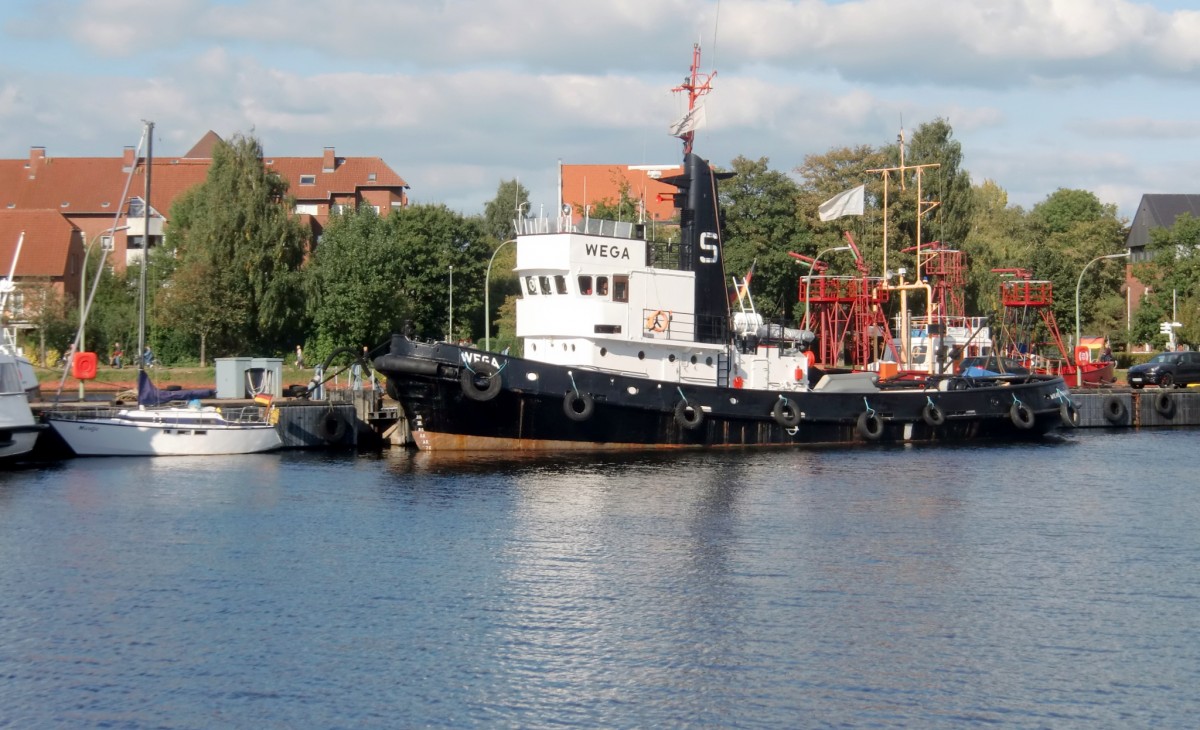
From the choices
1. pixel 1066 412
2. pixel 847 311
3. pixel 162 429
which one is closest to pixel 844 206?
pixel 847 311

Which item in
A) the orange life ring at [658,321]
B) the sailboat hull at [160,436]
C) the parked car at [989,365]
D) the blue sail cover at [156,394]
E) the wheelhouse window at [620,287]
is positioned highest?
the wheelhouse window at [620,287]

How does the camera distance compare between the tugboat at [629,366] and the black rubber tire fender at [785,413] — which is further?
the black rubber tire fender at [785,413]

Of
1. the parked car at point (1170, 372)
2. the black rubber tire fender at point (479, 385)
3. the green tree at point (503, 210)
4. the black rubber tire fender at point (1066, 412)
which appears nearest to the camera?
the black rubber tire fender at point (479, 385)

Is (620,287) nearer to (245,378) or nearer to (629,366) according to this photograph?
(629,366)

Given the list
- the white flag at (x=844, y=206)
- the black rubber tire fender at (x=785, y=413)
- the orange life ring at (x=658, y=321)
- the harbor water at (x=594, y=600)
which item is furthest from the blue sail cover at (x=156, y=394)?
the white flag at (x=844, y=206)

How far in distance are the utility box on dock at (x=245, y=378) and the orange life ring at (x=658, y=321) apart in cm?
1336

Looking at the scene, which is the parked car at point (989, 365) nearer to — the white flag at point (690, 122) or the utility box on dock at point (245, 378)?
the white flag at point (690, 122)

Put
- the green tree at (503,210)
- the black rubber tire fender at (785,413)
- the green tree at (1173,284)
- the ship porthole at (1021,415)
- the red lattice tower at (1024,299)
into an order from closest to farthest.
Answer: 1. the black rubber tire fender at (785,413)
2. the ship porthole at (1021,415)
3. the red lattice tower at (1024,299)
4. the green tree at (1173,284)
5. the green tree at (503,210)

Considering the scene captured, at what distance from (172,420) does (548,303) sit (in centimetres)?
1024

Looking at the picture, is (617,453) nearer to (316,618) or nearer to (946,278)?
(316,618)

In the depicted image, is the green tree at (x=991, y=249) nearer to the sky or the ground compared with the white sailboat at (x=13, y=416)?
nearer to the sky

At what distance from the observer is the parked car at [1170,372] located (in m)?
50.8

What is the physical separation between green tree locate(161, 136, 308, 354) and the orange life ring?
30979mm

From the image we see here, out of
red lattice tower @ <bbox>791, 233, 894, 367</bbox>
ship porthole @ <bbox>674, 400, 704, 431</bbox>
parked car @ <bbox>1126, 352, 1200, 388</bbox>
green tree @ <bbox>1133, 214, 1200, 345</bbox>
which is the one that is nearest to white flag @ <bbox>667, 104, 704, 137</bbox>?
ship porthole @ <bbox>674, 400, 704, 431</bbox>
